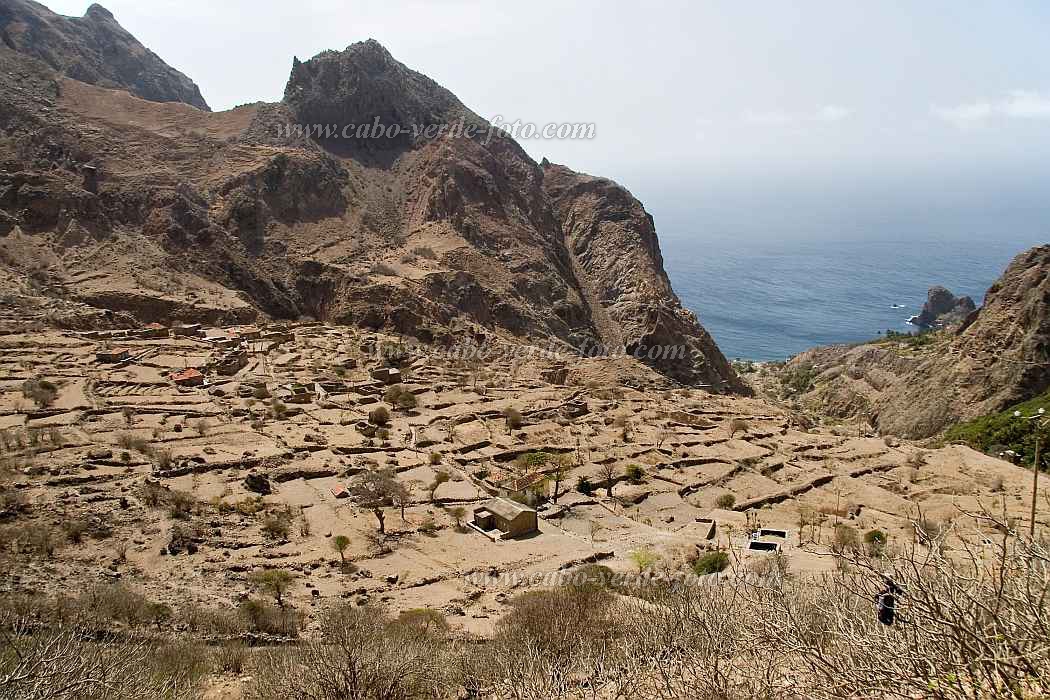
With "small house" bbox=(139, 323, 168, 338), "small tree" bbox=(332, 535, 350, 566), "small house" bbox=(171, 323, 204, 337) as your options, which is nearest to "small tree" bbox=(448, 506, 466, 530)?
"small tree" bbox=(332, 535, 350, 566)

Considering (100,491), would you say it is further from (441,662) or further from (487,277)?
(487,277)

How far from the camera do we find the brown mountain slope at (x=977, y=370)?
43.2 metres

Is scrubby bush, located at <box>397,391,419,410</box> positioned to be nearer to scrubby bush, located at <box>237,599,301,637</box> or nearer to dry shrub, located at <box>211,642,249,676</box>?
scrubby bush, located at <box>237,599,301,637</box>

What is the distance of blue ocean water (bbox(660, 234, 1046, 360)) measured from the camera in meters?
110

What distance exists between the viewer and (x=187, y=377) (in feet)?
106

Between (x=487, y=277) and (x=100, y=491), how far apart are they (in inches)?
1485

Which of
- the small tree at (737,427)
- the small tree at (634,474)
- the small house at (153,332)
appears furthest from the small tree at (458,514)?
the small house at (153,332)

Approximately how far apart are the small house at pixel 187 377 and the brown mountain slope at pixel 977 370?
41616 mm

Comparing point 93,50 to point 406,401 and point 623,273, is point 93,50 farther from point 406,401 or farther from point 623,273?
point 406,401

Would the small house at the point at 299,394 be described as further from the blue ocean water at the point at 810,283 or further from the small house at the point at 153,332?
the blue ocean water at the point at 810,283

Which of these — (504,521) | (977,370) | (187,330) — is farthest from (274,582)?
(977,370)

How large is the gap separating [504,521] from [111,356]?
80.2 feet

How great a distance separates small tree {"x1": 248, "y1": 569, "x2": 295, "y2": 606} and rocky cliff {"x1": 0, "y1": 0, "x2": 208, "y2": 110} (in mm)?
72566

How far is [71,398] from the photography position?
1101 inches
